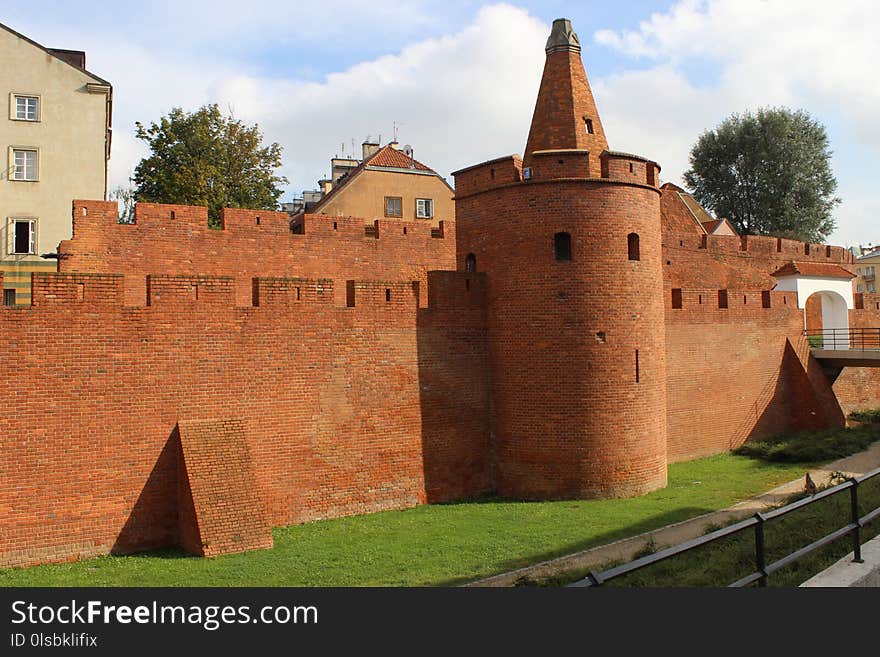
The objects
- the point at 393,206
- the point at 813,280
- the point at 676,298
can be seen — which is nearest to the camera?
the point at 676,298

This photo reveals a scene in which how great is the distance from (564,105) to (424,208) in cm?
1590

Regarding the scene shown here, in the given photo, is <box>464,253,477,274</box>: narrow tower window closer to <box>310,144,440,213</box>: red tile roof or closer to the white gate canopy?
the white gate canopy

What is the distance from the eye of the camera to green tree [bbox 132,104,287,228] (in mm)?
26312

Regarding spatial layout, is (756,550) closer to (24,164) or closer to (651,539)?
(651,539)

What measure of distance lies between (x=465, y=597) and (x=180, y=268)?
14198 millimetres

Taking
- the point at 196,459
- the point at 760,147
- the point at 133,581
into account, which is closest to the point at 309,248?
the point at 196,459

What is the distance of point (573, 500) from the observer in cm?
1406

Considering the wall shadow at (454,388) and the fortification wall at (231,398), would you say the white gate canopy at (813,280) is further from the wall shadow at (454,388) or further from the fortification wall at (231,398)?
the fortification wall at (231,398)

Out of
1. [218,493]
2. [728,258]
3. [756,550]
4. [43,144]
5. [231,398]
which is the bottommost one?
[218,493]

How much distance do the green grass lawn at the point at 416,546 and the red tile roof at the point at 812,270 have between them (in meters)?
13.2

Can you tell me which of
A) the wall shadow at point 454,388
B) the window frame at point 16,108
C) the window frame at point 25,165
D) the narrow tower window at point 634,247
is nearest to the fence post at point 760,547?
the wall shadow at point 454,388

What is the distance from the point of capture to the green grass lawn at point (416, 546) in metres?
9.69

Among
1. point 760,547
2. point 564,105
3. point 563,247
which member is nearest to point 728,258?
point 564,105

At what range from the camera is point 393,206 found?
30.3 metres
